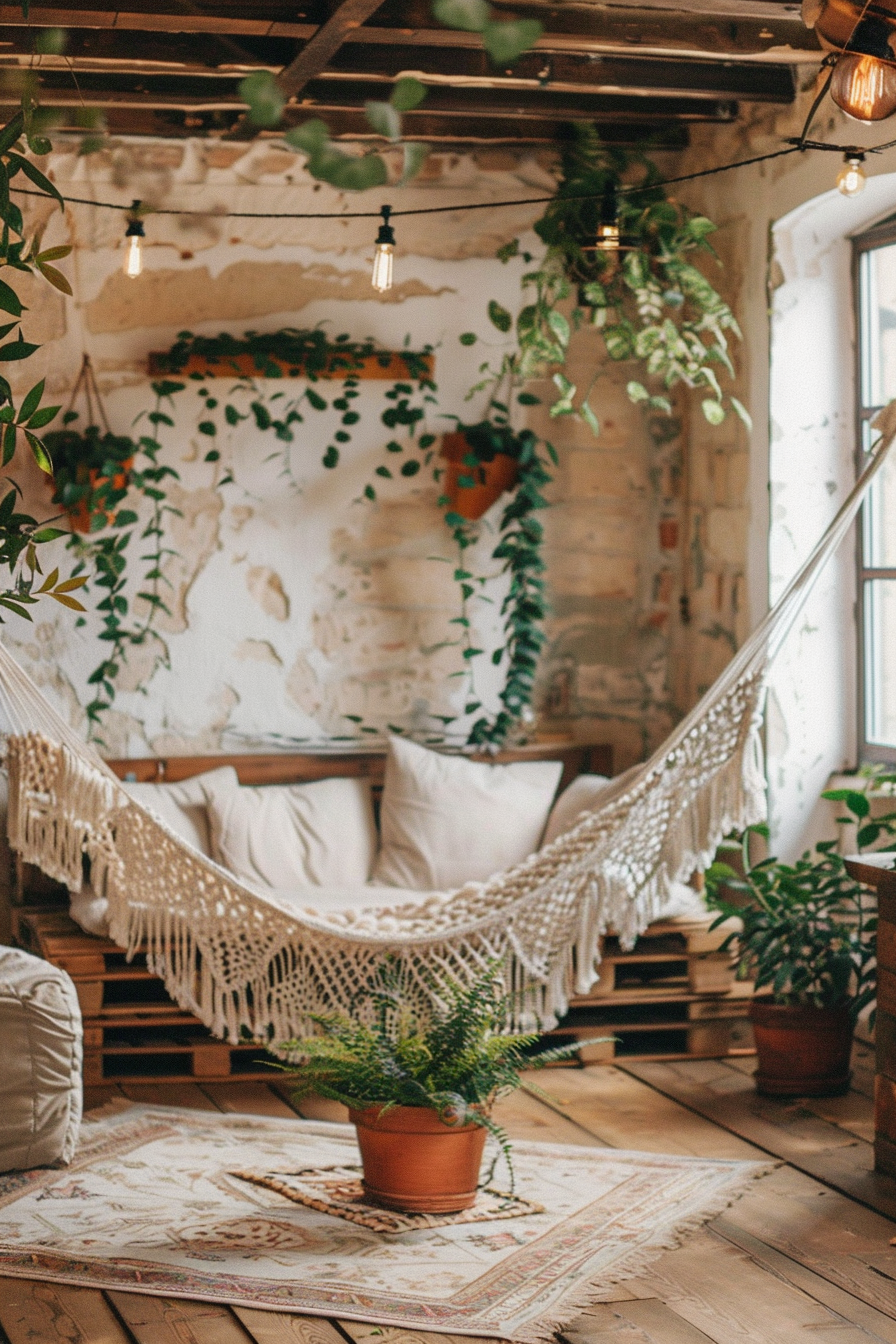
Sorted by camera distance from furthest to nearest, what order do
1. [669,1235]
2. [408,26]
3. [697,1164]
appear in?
[408,26], [697,1164], [669,1235]

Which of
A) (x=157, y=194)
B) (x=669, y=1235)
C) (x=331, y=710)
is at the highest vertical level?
(x=157, y=194)

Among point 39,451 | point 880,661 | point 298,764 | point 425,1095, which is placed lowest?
point 425,1095

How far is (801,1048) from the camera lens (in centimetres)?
301

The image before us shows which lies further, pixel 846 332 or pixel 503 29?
pixel 846 332

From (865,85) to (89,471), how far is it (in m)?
2.10

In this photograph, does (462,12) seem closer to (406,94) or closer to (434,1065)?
(406,94)

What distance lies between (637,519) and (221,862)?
4.74ft

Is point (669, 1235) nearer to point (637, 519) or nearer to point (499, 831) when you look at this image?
point (499, 831)

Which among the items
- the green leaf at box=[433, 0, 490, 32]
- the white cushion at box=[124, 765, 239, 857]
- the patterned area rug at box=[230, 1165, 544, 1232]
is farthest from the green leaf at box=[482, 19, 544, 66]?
the white cushion at box=[124, 765, 239, 857]

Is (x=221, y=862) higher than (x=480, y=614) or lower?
lower

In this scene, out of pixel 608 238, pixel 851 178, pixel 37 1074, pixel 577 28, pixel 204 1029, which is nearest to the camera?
pixel 37 1074

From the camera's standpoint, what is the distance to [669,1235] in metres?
2.32

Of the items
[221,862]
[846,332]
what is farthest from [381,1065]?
[846,332]

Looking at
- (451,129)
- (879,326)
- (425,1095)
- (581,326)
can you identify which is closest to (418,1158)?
(425,1095)
